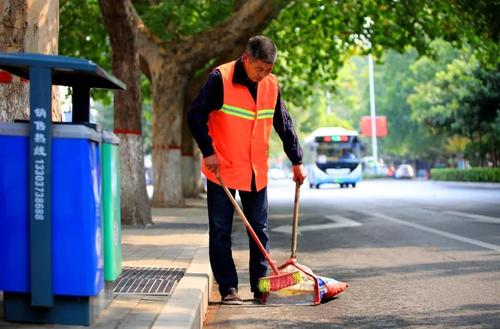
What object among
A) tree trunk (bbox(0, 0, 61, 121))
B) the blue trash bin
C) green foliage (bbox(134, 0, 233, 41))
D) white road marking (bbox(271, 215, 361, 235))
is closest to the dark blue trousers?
tree trunk (bbox(0, 0, 61, 121))

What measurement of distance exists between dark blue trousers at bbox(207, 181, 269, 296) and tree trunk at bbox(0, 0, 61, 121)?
5.53ft

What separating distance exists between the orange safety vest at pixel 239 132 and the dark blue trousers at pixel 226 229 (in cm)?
13

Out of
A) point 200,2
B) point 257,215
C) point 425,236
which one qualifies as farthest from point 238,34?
point 257,215

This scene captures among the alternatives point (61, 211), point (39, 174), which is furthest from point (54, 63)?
point (61, 211)

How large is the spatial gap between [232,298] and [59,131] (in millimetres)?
2334

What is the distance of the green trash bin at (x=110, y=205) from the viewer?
4.65m

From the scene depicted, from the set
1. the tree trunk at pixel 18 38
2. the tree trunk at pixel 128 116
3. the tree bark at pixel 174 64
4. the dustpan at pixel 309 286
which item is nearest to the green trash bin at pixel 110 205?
the dustpan at pixel 309 286

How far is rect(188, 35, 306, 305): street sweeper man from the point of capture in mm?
6000

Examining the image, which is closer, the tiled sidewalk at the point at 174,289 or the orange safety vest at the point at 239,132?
the tiled sidewalk at the point at 174,289

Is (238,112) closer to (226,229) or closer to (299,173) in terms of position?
(299,173)

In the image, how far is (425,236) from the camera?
36.8 ft

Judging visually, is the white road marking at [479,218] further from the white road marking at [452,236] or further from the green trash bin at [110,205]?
the green trash bin at [110,205]

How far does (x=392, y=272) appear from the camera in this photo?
780 cm

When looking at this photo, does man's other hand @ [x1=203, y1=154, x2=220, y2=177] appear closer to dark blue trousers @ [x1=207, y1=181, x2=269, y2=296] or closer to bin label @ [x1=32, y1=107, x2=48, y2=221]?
dark blue trousers @ [x1=207, y1=181, x2=269, y2=296]
